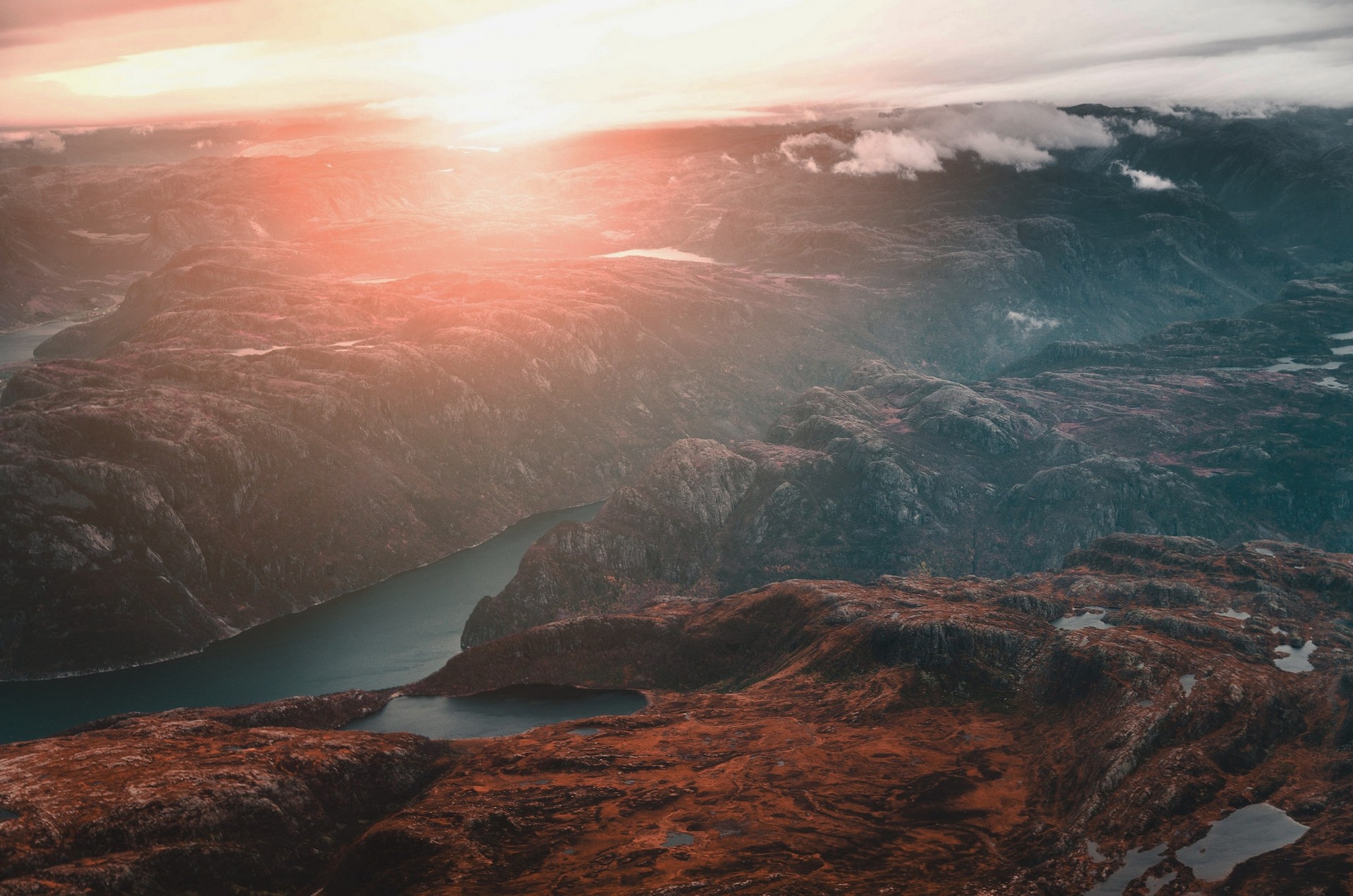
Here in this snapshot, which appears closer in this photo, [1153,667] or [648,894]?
[648,894]

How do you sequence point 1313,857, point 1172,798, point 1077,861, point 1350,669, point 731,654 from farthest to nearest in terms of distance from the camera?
point 731,654 → point 1350,669 → point 1172,798 → point 1077,861 → point 1313,857

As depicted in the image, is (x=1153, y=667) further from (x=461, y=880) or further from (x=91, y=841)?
(x=91, y=841)

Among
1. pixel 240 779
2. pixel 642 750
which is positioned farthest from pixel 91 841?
pixel 642 750

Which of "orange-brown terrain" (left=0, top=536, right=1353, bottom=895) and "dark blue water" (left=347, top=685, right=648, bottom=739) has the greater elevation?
"orange-brown terrain" (left=0, top=536, right=1353, bottom=895)

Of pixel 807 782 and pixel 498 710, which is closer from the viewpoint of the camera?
pixel 807 782

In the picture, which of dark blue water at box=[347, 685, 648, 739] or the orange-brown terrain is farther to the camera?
dark blue water at box=[347, 685, 648, 739]
